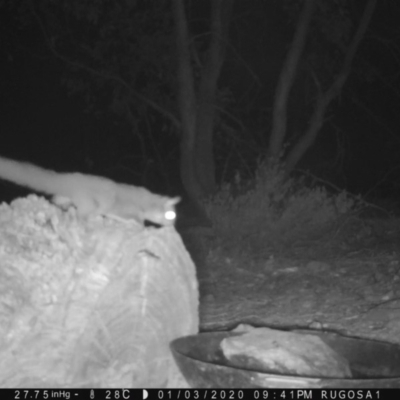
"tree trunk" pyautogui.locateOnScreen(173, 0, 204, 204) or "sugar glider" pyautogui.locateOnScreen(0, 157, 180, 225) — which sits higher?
"tree trunk" pyautogui.locateOnScreen(173, 0, 204, 204)

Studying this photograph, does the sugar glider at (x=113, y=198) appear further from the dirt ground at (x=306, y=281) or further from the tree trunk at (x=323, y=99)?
the tree trunk at (x=323, y=99)

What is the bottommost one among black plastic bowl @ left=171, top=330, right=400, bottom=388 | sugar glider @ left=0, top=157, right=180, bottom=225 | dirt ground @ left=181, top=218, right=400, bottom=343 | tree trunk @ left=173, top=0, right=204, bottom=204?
black plastic bowl @ left=171, top=330, right=400, bottom=388

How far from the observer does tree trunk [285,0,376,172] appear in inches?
515

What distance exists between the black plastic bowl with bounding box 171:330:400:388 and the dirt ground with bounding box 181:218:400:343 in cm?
173

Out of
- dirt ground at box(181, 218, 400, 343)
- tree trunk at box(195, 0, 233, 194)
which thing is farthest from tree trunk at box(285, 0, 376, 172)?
dirt ground at box(181, 218, 400, 343)

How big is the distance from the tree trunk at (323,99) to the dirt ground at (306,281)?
224 cm

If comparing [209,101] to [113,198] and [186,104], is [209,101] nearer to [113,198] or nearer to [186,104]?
[186,104]

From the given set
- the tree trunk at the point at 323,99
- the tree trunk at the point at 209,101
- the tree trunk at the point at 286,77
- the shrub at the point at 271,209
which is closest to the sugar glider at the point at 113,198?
the shrub at the point at 271,209

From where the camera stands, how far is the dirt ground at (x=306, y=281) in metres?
6.09

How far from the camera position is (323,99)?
13359mm

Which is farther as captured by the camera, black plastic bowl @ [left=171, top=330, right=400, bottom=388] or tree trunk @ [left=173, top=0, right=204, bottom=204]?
tree trunk @ [left=173, top=0, right=204, bottom=204]

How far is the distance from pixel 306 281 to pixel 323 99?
6404 mm

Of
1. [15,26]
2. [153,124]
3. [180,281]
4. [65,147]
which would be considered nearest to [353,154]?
[153,124]

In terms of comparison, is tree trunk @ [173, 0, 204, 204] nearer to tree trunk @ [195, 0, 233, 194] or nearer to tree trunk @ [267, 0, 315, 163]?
tree trunk @ [195, 0, 233, 194]
